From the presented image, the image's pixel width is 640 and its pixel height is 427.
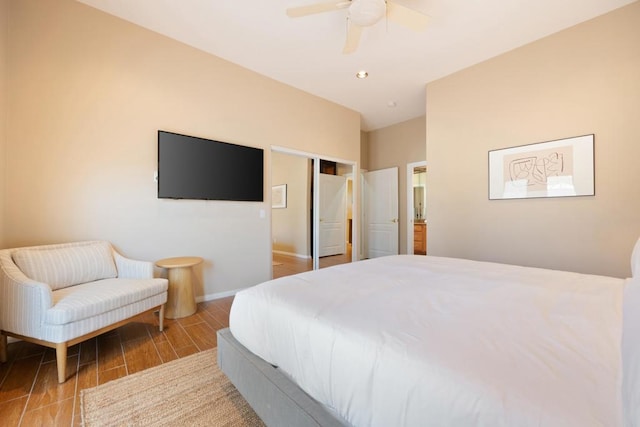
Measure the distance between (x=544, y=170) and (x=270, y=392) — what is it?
3.34 meters

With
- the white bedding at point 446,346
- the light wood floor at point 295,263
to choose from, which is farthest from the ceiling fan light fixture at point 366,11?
the light wood floor at point 295,263

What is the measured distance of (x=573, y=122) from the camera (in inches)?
103

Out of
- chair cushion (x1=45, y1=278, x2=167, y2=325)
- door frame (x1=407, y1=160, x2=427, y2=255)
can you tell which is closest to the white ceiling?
door frame (x1=407, y1=160, x2=427, y2=255)

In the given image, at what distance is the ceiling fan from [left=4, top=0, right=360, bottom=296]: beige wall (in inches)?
63.2

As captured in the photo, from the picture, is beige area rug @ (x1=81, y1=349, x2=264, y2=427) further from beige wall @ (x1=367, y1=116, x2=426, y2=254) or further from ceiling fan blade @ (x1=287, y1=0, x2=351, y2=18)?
beige wall @ (x1=367, y1=116, x2=426, y2=254)

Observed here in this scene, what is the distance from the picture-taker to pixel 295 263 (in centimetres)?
538

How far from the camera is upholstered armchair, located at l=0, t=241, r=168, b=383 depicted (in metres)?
1.62

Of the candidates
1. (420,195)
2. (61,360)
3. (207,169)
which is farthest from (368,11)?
(420,195)

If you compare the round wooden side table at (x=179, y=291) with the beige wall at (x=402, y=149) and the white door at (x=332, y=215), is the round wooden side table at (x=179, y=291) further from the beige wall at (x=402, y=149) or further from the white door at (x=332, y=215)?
the beige wall at (x=402, y=149)

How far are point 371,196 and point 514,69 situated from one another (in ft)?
10.7

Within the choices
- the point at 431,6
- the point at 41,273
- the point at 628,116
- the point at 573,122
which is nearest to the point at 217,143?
the point at 41,273

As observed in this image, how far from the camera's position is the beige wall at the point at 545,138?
7.77ft

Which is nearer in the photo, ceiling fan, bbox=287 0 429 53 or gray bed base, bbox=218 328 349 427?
gray bed base, bbox=218 328 349 427

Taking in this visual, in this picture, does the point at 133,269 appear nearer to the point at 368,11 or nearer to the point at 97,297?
the point at 97,297
